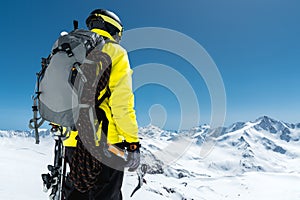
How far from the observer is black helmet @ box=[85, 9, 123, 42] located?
3.98 m

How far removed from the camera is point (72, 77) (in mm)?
3307

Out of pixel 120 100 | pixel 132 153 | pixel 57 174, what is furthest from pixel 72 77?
pixel 57 174

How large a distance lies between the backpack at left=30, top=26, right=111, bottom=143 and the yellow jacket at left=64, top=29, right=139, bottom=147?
5.2 inches

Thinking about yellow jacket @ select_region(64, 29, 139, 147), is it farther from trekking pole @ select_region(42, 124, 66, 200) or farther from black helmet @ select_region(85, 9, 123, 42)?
trekking pole @ select_region(42, 124, 66, 200)

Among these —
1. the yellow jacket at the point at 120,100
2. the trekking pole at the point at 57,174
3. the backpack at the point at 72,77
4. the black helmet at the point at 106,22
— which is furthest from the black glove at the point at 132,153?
the black helmet at the point at 106,22

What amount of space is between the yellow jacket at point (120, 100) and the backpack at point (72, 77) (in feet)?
0.43

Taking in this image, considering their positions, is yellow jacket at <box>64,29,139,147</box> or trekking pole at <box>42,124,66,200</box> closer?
yellow jacket at <box>64,29,139,147</box>

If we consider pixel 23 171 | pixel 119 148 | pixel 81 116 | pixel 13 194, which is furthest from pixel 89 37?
pixel 23 171

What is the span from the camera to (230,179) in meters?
166

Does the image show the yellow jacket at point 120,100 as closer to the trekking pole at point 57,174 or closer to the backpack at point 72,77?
the backpack at point 72,77

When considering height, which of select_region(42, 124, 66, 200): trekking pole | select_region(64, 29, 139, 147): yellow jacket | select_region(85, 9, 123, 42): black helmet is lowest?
select_region(42, 124, 66, 200): trekking pole

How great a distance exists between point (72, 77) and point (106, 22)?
3.81 ft

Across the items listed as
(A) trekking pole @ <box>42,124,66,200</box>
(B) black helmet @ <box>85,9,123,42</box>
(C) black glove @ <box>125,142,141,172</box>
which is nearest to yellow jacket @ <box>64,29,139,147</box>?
(C) black glove @ <box>125,142,141,172</box>

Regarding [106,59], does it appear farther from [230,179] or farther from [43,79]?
[230,179]
